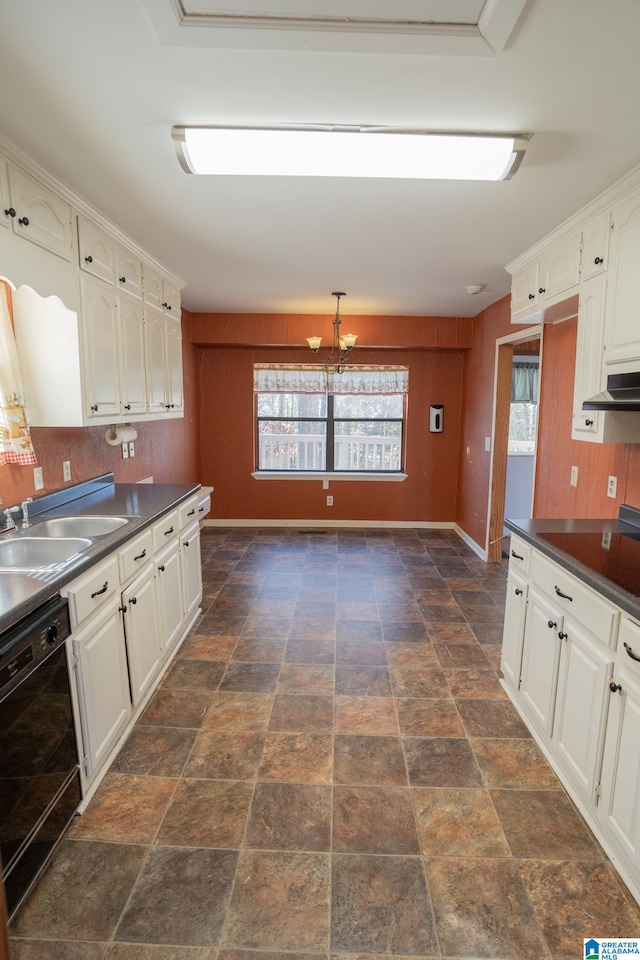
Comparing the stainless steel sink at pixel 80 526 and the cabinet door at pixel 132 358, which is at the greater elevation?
the cabinet door at pixel 132 358

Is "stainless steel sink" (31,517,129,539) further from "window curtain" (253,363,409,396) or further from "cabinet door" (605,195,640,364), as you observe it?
"window curtain" (253,363,409,396)

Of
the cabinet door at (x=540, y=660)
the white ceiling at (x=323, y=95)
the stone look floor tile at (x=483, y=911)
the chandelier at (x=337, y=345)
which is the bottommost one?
the stone look floor tile at (x=483, y=911)

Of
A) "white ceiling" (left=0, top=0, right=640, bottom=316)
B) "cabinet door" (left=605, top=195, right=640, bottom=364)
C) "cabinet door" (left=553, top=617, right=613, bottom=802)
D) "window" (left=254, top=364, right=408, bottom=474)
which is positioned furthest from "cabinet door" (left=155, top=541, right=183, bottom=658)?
"window" (left=254, top=364, right=408, bottom=474)

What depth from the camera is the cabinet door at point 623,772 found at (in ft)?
4.56

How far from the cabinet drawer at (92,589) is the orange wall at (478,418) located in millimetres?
3634

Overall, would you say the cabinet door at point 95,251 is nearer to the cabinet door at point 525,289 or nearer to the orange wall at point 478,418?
the cabinet door at point 525,289

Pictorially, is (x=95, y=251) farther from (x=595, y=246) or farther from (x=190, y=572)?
(x=595, y=246)

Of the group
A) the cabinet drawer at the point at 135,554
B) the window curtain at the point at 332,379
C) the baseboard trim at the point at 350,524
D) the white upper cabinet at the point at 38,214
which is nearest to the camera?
the white upper cabinet at the point at 38,214

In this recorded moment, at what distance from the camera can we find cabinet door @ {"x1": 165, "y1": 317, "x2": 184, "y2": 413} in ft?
11.5

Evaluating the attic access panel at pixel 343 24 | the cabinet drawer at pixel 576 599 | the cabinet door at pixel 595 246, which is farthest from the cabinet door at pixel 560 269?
the cabinet drawer at pixel 576 599

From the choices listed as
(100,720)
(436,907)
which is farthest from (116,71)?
(436,907)

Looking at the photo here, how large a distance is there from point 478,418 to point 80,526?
3952 millimetres

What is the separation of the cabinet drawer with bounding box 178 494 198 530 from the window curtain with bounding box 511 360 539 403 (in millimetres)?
4144

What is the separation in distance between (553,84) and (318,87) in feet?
2.38
